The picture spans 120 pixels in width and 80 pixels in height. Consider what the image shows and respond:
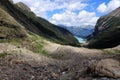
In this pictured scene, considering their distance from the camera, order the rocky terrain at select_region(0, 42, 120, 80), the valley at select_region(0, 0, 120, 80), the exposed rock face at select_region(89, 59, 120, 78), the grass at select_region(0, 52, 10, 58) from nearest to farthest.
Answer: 1. the exposed rock face at select_region(89, 59, 120, 78)
2. the rocky terrain at select_region(0, 42, 120, 80)
3. the valley at select_region(0, 0, 120, 80)
4. the grass at select_region(0, 52, 10, 58)

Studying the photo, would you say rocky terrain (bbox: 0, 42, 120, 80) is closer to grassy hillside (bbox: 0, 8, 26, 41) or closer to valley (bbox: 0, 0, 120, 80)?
valley (bbox: 0, 0, 120, 80)

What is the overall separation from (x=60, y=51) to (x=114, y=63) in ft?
125

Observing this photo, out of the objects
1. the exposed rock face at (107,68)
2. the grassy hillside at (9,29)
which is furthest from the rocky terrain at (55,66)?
the grassy hillside at (9,29)

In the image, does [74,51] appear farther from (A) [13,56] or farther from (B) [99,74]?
(B) [99,74]

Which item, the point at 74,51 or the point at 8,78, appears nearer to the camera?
the point at 8,78

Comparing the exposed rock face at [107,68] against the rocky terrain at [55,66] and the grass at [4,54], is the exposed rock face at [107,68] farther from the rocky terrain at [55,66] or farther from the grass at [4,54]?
the grass at [4,54]

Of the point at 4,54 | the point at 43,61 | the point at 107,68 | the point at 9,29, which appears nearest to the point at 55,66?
the point at 43,61

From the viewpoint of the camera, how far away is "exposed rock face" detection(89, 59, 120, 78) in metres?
29.2

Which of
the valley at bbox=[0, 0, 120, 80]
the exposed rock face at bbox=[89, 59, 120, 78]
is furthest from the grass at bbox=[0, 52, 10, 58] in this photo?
the exposed rock face at bbox=[89, 59, 120, 78]

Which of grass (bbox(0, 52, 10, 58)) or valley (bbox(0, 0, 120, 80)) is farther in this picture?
grass (bbox(0, 52, 10, 58))

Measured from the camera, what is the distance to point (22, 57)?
2132 inches

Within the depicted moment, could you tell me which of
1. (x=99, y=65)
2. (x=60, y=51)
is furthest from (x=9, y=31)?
(x=99, y=65)

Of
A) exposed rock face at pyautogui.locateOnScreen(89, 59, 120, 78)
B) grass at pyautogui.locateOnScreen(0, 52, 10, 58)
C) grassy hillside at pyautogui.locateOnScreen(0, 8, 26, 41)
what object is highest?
grassy hillside at pyautogui.locateOnScreen(0, 8, 26, 41)

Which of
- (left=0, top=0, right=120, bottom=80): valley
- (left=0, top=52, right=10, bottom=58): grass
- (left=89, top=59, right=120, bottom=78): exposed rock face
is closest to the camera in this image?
(left=89, top=59, right=120, bottom=78): exposed rock face
